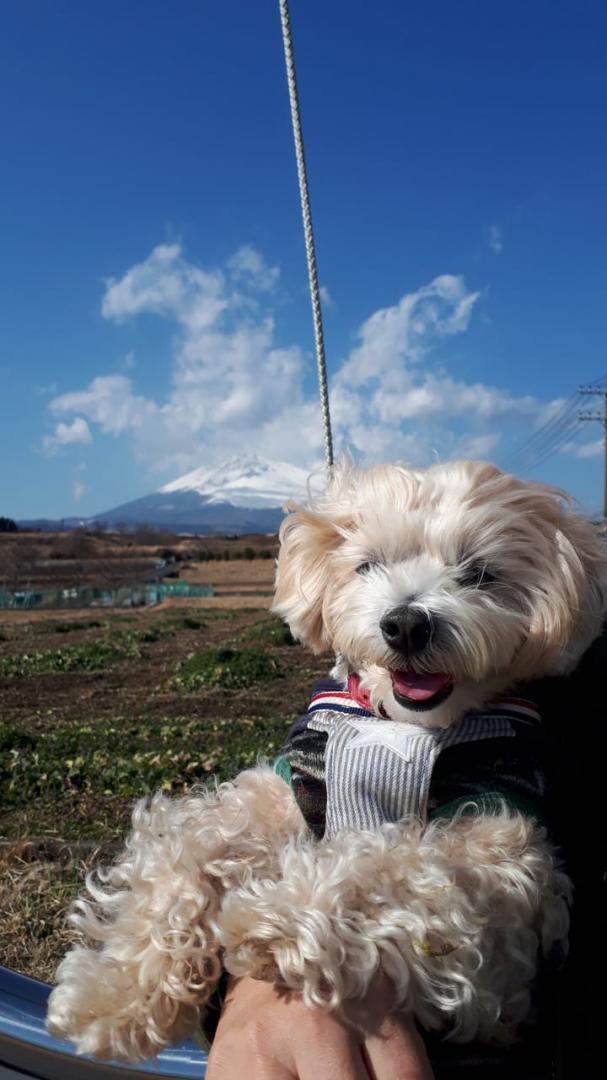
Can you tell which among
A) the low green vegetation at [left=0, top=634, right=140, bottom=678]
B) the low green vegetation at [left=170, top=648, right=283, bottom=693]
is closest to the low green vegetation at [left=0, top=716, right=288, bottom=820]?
the low green vegetation at [left=170, top=648, right=283, bottom=693]

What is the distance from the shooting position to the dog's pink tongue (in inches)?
73.8

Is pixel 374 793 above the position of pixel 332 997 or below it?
above

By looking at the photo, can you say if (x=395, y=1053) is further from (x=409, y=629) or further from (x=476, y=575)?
(x=476, y=575)

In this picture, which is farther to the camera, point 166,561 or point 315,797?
point 166,561

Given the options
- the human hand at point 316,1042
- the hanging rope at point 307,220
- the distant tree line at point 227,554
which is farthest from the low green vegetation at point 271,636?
the distant tree line at point 227,554

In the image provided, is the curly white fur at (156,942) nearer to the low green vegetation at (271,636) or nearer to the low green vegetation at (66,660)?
the low green vegetation at (66,660)

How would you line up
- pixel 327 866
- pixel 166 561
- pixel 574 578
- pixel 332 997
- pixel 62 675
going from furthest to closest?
pixel 166 561, pixel 62 675, pixel 574 578, pixel 327 866, pixel 332 997

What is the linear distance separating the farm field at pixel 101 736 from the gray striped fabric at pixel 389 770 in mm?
2706

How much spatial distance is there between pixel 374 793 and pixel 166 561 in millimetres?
87777

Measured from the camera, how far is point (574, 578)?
6.10 feet

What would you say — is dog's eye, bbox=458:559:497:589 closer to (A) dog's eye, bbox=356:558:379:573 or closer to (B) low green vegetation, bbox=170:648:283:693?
(A) dog's eye, bbox=356:558:379:573

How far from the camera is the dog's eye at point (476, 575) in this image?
197 cm

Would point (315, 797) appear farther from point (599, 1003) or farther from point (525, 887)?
point (599, 1003)

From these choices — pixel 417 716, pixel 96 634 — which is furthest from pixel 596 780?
pixel 96 634
